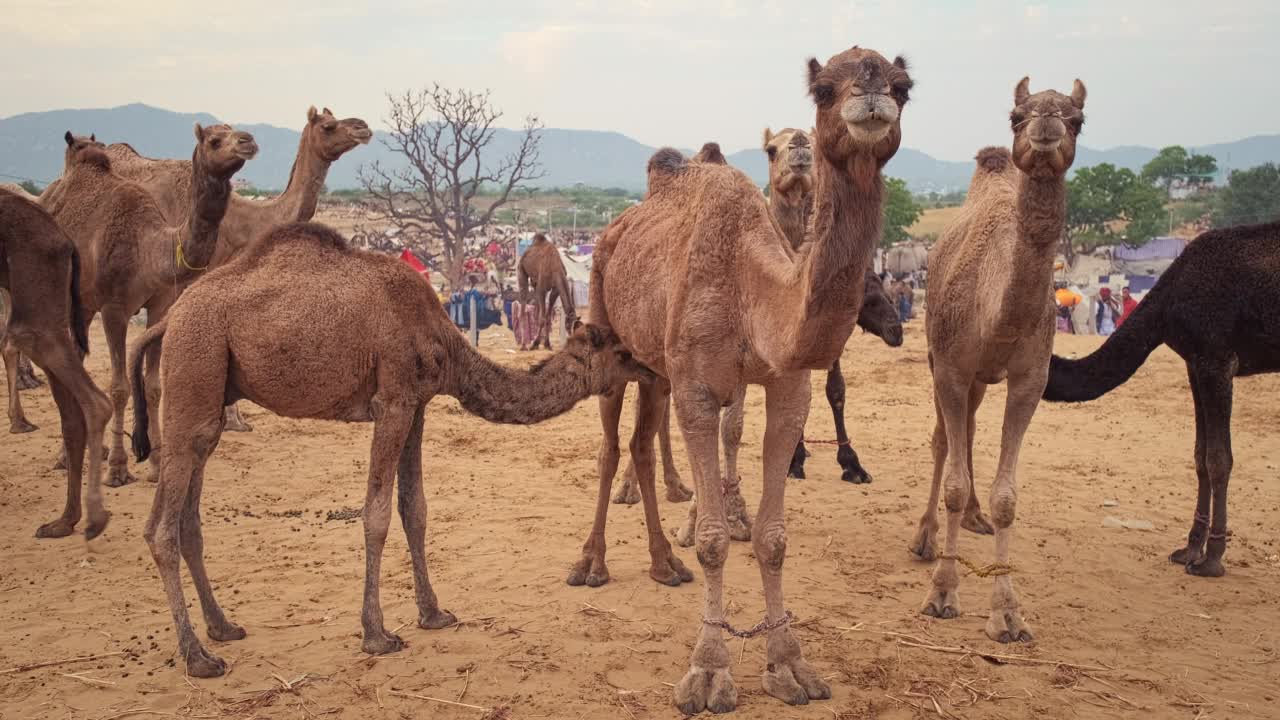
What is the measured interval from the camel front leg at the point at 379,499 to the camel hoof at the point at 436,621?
28 centimetres

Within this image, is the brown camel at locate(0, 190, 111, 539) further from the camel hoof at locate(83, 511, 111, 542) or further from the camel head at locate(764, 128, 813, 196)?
the camel head at locate(764, 128, 813, 196)

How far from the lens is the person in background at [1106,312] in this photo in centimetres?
2344

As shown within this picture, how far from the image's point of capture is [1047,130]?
4.79 m

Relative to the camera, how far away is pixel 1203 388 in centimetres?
694

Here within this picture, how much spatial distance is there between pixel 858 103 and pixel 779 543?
7.86 feet

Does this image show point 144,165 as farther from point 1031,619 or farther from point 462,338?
point 1031,619

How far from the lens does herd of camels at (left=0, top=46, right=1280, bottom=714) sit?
4398mm

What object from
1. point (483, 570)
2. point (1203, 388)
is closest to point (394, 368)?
point (483, 570)

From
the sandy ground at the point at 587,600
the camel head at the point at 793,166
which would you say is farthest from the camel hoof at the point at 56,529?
the camel head at the point at 793,166

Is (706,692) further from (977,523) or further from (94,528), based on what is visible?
(94,528)

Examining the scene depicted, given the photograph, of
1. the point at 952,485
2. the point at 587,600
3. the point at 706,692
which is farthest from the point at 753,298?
the point at 587,600

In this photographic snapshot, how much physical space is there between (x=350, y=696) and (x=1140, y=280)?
34667mm

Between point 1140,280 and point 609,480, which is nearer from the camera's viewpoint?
point 609,480

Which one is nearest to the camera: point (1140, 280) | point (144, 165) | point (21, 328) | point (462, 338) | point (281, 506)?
point (462, 338)
